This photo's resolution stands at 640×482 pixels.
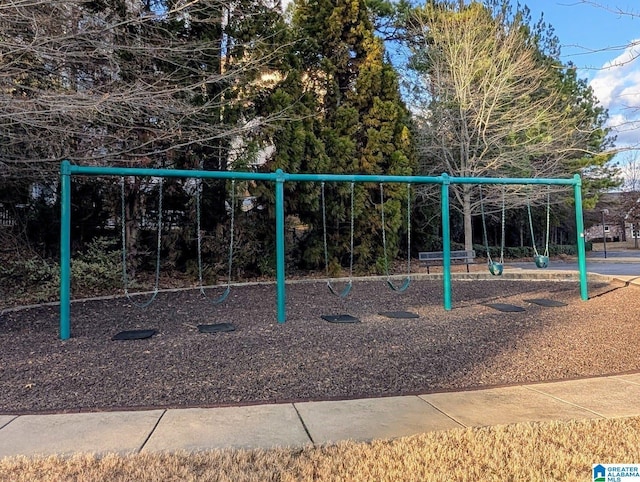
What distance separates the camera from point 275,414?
11.1 ft

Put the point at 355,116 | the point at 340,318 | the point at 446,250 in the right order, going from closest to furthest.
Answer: the point at 340,318 < the point at 446,250 < the point at 355,116

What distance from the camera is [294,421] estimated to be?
324cm

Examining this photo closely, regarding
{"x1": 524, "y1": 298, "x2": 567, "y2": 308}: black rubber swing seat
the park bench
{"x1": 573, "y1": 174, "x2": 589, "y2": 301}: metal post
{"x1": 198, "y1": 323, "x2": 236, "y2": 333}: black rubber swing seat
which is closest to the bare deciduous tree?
the park bench

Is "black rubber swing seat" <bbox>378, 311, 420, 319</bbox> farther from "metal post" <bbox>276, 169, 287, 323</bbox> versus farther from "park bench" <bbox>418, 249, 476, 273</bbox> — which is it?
"park bench" <bbox>418, 249, 476, 273</bbox>

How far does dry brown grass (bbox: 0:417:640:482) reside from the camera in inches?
94.7

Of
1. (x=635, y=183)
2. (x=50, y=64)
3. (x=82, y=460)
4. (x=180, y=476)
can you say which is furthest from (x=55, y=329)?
(x=635, y=183)

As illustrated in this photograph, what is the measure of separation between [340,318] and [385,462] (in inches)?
159

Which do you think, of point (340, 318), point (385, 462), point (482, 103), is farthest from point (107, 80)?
point (482, 103)

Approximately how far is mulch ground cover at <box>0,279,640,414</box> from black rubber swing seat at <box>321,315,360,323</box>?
0.40 feet

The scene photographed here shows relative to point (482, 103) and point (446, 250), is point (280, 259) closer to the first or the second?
point (446, 250)

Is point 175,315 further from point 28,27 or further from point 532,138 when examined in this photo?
point 532,138

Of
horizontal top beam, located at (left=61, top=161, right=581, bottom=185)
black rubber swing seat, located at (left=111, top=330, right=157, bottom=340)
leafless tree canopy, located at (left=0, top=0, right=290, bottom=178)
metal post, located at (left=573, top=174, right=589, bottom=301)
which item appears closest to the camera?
leafless tree canopy, located at (left=0, top=0, right=290, bottom=178)

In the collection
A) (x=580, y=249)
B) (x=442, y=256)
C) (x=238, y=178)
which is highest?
(x=238, y=178)

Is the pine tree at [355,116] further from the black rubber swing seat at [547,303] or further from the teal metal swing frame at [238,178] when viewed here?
the black rubber swing seat at [547,303]
